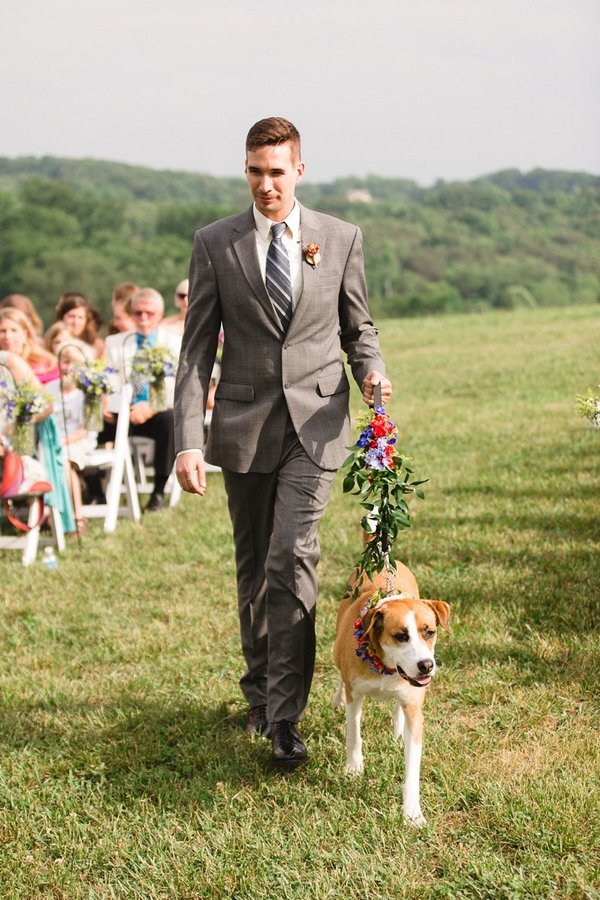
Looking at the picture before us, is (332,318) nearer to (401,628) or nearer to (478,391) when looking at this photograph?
(401,628)

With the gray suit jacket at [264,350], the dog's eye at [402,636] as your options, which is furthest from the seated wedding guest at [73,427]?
the dog's eye at [402,636]

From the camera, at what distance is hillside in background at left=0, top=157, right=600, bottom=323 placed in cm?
7506

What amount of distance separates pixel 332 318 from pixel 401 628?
144 centimetres

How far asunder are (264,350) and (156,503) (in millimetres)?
5963

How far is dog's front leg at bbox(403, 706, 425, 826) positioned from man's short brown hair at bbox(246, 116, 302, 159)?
7.67 ft

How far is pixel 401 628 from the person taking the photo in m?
3.89

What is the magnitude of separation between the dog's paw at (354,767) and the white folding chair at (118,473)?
5.36m

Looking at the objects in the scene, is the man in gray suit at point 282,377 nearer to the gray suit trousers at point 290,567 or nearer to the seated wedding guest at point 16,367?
the gray suit trousers at point 290,567

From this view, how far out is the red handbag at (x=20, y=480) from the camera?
851 cm

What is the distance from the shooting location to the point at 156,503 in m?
10.3

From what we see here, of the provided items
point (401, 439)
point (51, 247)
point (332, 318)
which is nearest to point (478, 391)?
point (401, 439)

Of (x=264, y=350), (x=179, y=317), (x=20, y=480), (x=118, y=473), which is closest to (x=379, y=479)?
(x=264, y=350)

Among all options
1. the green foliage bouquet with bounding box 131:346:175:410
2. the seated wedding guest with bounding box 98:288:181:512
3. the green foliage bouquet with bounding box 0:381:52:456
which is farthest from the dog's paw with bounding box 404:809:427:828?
the green foliage bouquet with bounding box 131:346:175:410

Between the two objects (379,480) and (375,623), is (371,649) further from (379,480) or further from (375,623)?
(379,480)
